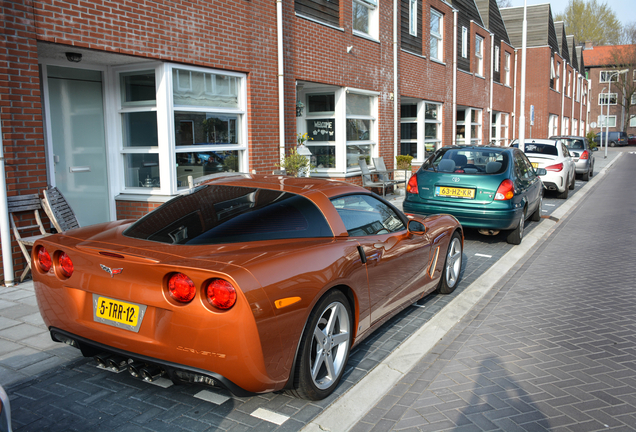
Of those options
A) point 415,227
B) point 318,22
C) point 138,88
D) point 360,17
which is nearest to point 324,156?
point 318,22

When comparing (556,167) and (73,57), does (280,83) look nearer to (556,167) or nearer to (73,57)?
(73,57)

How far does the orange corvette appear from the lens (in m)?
2.87

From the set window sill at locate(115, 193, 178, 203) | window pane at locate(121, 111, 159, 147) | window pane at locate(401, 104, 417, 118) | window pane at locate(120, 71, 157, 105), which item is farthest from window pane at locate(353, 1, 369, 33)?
window sill at locate(115, 193, 178, 203)

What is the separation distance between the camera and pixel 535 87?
40.6 meters

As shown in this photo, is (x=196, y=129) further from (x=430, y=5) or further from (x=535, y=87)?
(x=535, y=87)

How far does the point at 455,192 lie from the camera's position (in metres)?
8.48

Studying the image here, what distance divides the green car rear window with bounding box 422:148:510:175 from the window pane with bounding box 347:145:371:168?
4496 millimetres

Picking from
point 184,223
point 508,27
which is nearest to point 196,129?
point 184,223

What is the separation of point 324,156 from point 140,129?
5.93m

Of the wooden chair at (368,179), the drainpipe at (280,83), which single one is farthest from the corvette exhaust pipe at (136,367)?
the wooden chair at (368,179)

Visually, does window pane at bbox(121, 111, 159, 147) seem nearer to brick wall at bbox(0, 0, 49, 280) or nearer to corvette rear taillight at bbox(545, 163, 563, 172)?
brick wall at bbox(0, 0, 49, 280)

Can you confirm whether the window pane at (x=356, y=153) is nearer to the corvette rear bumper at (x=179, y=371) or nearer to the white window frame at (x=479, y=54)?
the corvette rear bumper at (x=179, y=371)

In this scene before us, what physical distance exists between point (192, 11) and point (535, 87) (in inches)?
1504

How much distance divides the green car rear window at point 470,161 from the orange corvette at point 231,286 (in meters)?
4.80
